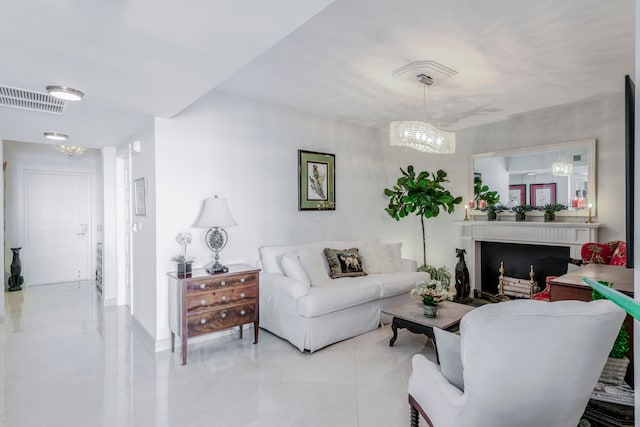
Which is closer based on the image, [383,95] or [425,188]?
[383,95]

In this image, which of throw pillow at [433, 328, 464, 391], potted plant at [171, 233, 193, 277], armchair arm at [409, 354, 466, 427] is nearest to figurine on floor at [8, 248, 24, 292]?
potted plant at [171, 233, 193, 277]

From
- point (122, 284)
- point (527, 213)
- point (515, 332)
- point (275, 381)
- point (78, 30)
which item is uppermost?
point (78, 30)

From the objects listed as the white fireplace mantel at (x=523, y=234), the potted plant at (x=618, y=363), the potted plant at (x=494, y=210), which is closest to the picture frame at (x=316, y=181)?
the white fireplace mantel at (x=523, y=234)

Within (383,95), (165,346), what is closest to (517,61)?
(383,95)

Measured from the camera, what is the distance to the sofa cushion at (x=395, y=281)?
3.74 m

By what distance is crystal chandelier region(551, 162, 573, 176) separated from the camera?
4.26 meters

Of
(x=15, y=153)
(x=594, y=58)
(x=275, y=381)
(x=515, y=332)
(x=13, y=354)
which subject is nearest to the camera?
(x=515, y=332)

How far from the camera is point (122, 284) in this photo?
4.71m

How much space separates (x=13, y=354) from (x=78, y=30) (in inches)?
119

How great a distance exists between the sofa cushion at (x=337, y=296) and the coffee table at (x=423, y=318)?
378 mm

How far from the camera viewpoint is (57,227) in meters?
5.95

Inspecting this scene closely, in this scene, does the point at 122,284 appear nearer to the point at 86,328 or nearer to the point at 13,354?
the point at 86,328

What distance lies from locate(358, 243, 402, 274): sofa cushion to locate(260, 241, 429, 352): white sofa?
13 millimetres

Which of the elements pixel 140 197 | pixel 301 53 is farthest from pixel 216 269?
pixel 301 53
